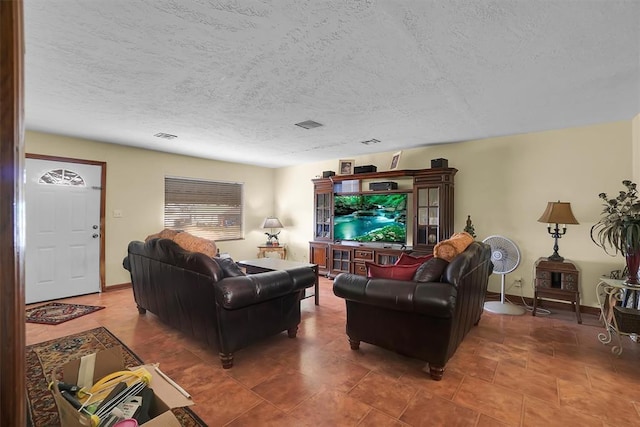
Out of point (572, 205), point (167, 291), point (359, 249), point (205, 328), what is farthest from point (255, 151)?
point (572, 205)

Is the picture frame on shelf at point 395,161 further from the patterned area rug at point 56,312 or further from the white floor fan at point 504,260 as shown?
the patterned area rug at point 56,312

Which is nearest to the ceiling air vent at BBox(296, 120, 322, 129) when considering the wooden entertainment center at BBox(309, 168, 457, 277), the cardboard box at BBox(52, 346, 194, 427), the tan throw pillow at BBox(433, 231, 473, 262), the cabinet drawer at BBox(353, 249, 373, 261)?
the wooden entertainment center at BBox(309, 168, 457, 277)

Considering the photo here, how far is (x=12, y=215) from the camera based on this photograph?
16.9 inches

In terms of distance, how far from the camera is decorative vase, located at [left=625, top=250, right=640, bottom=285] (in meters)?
2.73

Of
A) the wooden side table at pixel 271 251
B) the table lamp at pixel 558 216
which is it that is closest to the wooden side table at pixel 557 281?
the table lamp at pixel 558 216

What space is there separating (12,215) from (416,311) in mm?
2141

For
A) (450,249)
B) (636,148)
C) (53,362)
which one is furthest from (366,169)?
(53,362)

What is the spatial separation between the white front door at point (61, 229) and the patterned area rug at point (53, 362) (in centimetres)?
172

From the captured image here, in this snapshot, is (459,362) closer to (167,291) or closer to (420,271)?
(420,271)

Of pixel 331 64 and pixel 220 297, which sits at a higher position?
pixel 331 64

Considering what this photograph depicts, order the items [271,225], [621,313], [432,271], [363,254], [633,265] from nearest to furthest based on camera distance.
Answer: [432,271]
[621,313]
[633,265]
[363,254]
[271,225]

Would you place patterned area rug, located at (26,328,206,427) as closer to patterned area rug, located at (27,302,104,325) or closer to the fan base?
patterned area rug, located at (27,302,104,325)

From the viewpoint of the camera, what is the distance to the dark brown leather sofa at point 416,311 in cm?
208

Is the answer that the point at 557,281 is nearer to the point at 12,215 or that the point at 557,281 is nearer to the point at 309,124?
the point at 309,124
